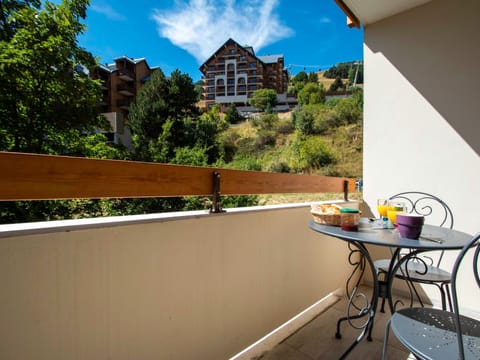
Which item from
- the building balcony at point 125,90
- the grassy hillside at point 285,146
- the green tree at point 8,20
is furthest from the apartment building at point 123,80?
the green tree at point 8,20

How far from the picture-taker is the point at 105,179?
2.77 feet

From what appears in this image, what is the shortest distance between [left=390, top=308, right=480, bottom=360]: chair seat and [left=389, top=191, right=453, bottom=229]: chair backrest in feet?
4.08

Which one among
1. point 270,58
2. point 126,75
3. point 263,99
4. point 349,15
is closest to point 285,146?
point 263,99

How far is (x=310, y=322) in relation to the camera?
1.76m

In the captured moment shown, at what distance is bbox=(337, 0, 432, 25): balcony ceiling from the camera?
213 cm

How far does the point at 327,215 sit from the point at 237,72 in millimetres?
36067

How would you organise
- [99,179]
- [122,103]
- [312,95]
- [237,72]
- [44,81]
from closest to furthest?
[99,179], [44,81], [312,95], [122,103], [237,72]

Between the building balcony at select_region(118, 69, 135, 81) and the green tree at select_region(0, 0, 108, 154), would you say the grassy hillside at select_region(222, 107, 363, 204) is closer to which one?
the green tree at select_region(0, 0, 108, 154)

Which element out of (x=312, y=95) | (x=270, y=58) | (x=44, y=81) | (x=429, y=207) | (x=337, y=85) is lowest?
(x=429, y=207)

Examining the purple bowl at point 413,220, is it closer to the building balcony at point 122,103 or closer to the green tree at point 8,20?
the green tree at point 8,20

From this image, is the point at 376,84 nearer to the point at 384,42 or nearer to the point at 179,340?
the point at 384,42

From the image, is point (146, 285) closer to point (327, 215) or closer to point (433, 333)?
point (327, 215)

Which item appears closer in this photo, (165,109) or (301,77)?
(165,109)

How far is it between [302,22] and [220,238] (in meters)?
19.0
